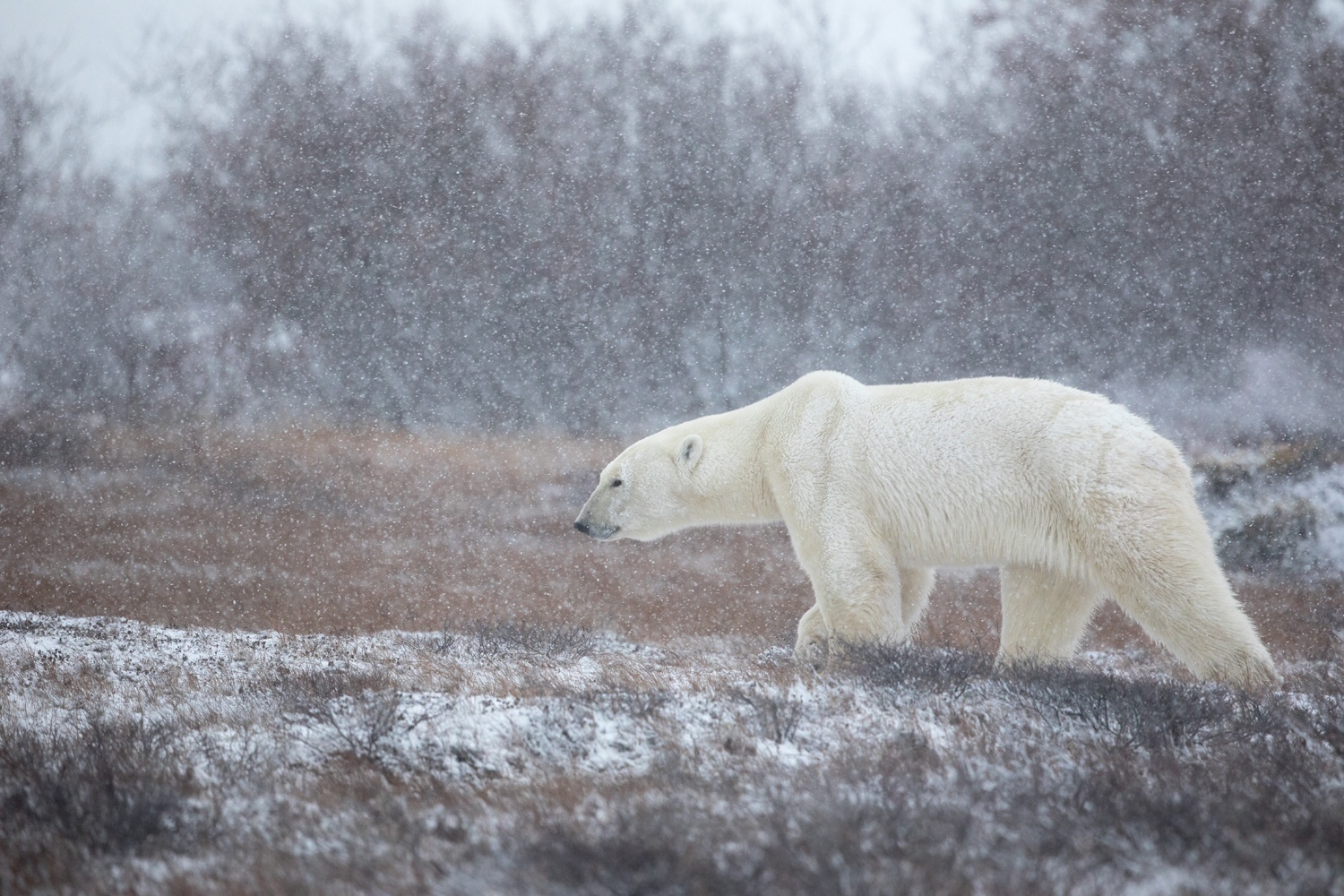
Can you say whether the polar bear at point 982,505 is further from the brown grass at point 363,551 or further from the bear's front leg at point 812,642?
the brown grass at point 363,551

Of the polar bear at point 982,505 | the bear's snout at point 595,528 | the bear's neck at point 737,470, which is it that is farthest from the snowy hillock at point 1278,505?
the bear's snout at point 595,528

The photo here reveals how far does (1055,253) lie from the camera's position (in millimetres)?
11664

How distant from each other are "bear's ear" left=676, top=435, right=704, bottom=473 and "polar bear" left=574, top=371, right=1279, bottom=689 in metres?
0.01

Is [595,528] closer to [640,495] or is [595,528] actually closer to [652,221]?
[640,495]

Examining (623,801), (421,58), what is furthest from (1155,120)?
(623,801)

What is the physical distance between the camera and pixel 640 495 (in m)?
6.09

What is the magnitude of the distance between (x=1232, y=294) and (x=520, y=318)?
31.9ft

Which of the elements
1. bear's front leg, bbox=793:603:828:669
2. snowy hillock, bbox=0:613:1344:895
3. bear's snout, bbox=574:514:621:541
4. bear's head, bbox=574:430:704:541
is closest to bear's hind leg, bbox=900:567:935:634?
bear's front leg, bbox=793:603:828:669

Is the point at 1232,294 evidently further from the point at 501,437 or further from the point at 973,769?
the point at 973,769

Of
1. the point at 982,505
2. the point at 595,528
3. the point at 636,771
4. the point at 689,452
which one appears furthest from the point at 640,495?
the point at 636,771

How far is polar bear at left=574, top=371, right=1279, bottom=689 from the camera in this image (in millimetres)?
4246

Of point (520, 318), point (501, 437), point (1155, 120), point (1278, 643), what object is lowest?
point (1278, 643)

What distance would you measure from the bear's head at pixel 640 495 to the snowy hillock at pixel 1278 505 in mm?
6631

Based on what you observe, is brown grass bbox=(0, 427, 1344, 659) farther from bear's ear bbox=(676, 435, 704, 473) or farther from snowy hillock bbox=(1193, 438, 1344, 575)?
bear's ear bbox=(676, 435, 704, 473)
